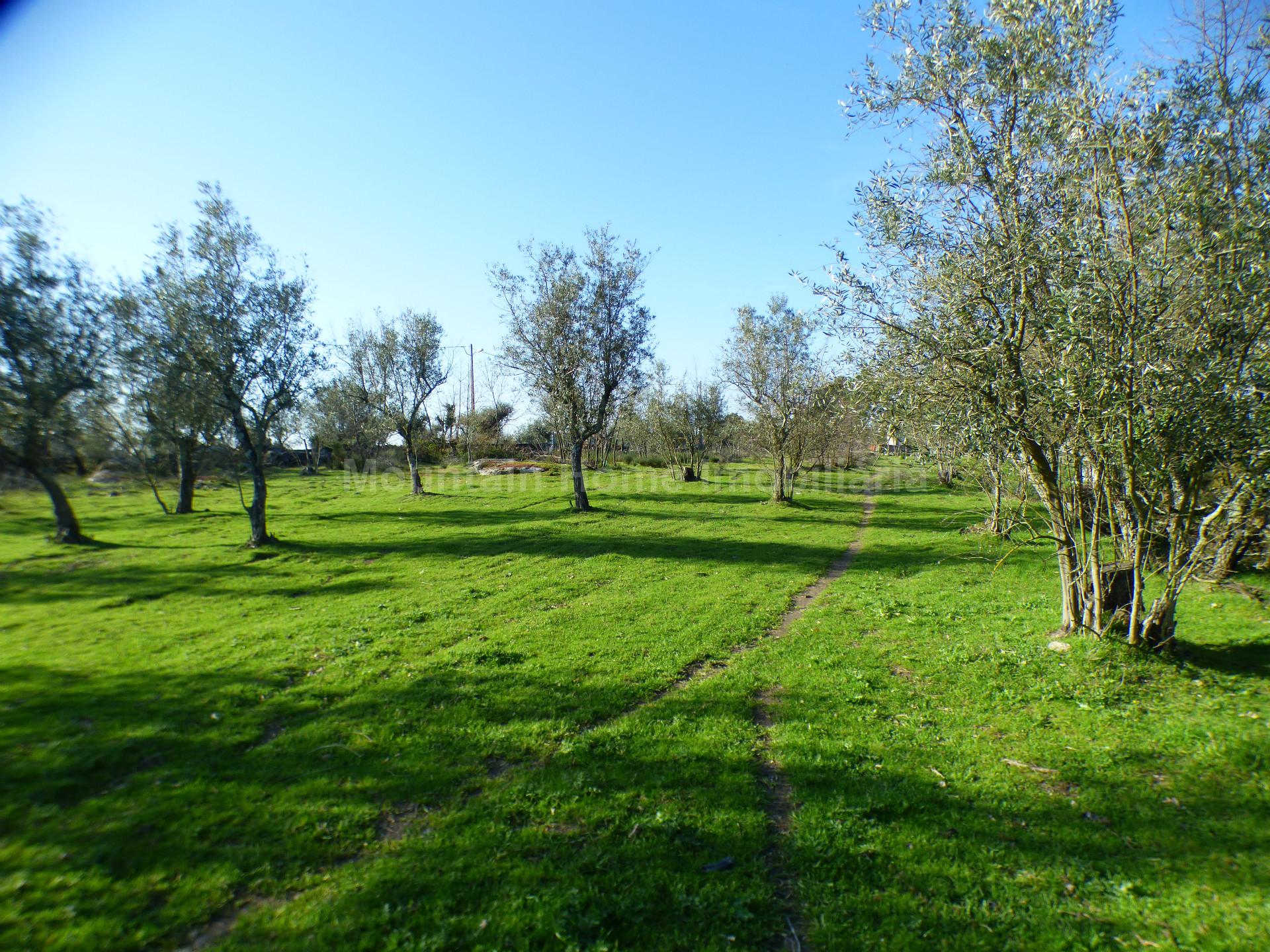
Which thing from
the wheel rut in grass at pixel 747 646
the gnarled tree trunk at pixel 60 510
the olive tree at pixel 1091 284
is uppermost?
the olive tree at pixel 1091 284

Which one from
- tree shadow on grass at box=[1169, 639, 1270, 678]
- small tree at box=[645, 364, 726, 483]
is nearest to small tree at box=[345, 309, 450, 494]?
small tree at box=[645, 364, 726, 483]

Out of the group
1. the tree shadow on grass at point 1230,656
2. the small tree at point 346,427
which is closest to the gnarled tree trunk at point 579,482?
the small tree at point 346,427

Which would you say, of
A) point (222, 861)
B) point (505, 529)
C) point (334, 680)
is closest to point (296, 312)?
point (505, 529)

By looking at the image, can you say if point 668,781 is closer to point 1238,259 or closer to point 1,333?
point 1238,259

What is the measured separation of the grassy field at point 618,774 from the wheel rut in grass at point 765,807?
33mm

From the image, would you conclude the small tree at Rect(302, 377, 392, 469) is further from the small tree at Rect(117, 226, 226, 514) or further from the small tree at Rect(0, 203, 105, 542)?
the small tree at Rect(0, 203, 105, 542)

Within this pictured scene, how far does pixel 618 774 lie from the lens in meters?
7.05

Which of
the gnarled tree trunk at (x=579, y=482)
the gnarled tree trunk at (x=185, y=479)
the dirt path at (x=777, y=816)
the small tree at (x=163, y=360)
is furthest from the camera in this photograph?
the gnarled tree trunk at (x=579, y=482)

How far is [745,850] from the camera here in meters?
5.78

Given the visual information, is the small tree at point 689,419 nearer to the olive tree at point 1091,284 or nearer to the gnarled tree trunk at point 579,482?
the gnarled tree trunk at point 579,482

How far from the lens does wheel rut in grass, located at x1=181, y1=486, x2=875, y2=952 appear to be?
189 inches

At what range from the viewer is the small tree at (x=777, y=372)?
35.8m

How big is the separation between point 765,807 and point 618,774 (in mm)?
1783

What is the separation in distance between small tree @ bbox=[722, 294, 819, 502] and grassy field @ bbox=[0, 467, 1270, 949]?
72.2ft
